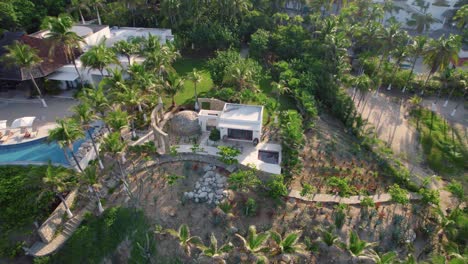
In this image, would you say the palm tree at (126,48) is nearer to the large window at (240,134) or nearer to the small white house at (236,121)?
the small white house at (236,121)

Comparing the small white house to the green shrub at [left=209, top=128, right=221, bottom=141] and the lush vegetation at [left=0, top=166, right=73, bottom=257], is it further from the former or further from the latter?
the lush vegetation at [left=0, top=166, right=73, bottom=257]

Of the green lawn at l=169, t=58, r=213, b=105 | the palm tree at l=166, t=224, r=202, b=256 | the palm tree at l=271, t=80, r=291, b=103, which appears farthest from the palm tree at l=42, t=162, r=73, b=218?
the palm tree at l=271, t=80, r=291, b=103

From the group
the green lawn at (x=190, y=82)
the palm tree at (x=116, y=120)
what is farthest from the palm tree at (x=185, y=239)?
the green lawn at (x=190, y=82)

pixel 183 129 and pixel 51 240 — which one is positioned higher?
pixel 183 129

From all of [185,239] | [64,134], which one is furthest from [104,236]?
[64,134]

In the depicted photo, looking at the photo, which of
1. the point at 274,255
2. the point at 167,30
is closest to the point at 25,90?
the point at 167,30

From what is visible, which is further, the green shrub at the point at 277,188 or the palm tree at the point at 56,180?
the green shrub at the point at 277,188

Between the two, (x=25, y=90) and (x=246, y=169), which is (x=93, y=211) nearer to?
(x=246, y=169)
